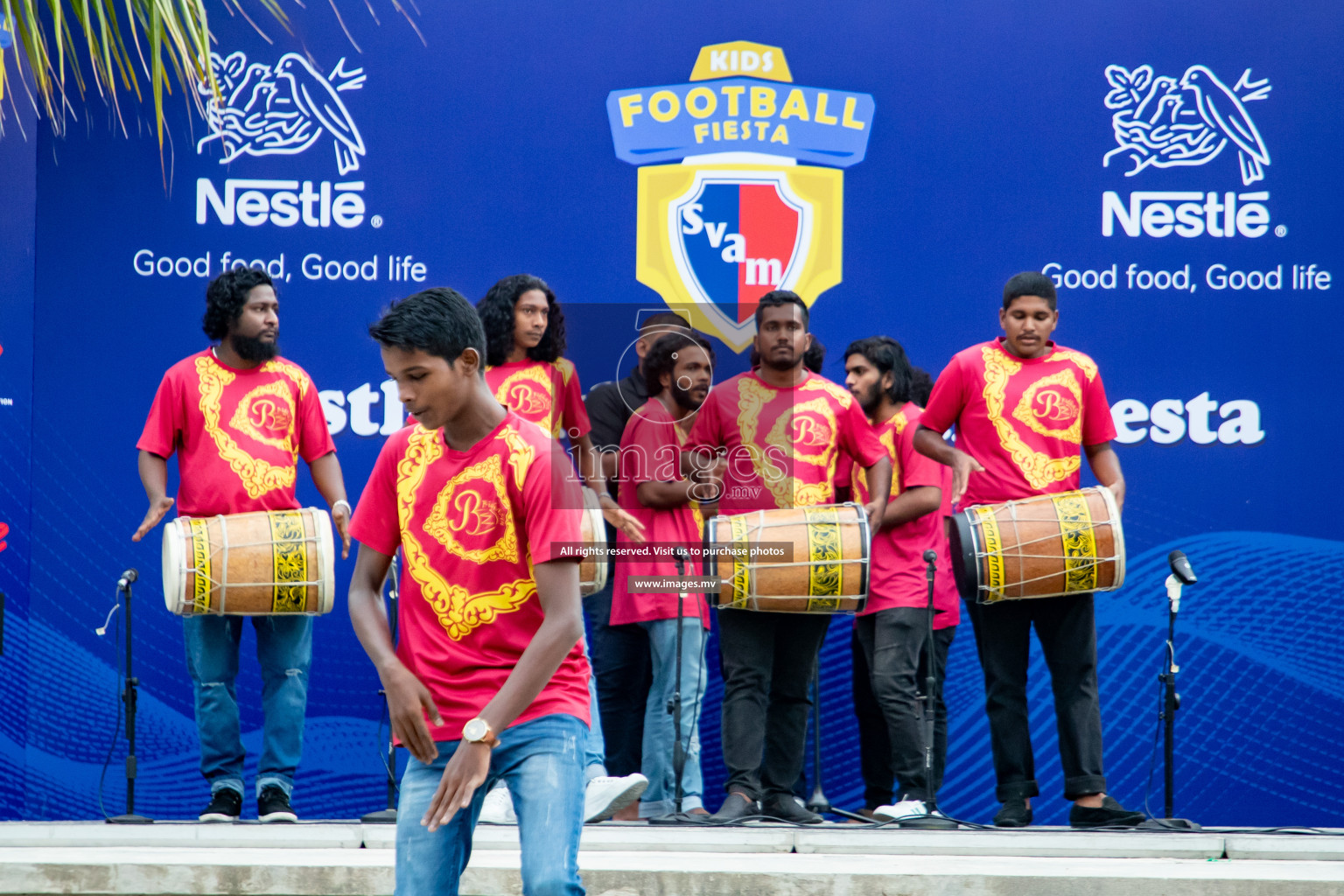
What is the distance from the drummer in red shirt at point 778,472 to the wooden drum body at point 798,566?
191 millimetres

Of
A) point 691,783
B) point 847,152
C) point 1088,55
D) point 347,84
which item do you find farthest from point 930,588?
point 347,84

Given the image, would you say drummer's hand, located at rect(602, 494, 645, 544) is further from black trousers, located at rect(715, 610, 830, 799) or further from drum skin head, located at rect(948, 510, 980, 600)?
drum skin head, located at rect(948, 510, 980, 600)

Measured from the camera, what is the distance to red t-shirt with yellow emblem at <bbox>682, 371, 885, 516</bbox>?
5766 millimetres

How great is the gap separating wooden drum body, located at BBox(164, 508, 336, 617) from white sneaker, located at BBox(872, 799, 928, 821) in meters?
2.37

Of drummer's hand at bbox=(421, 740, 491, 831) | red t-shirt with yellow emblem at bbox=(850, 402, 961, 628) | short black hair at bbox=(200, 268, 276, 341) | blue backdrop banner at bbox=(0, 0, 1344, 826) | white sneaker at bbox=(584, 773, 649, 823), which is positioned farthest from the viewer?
blue backdrop banner at bbox=(0, 0, 1344, 826)

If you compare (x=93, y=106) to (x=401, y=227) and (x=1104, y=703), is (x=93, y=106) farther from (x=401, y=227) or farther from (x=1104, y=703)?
(x=1104, y=703)

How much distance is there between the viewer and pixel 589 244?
707cm

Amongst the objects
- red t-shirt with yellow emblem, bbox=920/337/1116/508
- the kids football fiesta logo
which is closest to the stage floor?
red t-shirt with yellow emblem, bbox=920/337/1116/508

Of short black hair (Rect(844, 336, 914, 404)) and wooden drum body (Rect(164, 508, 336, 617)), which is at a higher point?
short black hair (Rect(844, 336, 914, 404))

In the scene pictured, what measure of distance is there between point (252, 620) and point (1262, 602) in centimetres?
461

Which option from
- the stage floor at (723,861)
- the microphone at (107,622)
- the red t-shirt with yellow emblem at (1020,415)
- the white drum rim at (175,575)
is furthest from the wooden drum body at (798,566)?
the microphone at (107,622)

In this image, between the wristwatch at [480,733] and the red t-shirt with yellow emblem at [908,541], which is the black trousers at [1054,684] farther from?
the wristwatch at [480,733]

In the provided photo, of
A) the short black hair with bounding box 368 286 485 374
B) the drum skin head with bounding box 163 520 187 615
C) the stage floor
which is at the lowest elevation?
the stage floor

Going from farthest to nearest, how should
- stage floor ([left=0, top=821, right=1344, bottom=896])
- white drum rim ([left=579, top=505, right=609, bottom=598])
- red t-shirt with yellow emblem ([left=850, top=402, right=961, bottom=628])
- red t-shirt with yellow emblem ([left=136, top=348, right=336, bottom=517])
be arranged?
red t-shirt with yellow emblem ([left=850, top=402, right=961, bottom=628])
red t-shirt with yellow emblem ([left=136, top=348, right=336, bottom=517])
white drum rim ([left=579, top=505, right=609, bottom=598])
stage floor ([left=0, top=821, right=1344, bottom=896])
